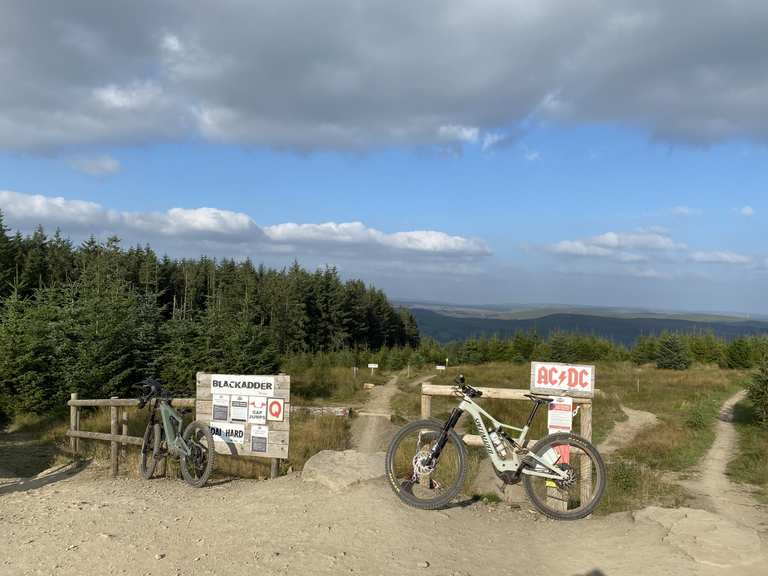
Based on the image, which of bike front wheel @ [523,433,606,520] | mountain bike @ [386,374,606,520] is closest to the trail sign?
mountain bike @ [386,374,606,520]

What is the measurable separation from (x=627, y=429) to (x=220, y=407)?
1759cm

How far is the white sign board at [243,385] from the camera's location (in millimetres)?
8484

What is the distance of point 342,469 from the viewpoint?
7.40m

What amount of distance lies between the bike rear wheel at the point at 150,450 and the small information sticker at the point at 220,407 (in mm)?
884

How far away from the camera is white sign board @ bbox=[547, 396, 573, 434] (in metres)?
6.75

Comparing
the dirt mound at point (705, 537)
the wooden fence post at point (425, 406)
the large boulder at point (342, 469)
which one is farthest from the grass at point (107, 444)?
the dirt mound at point (705, 537)

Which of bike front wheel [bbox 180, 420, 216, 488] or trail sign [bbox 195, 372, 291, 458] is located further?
trail sign [bbox 195, 372, 291, 458]

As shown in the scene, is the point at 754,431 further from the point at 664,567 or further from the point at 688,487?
the point at 664,567

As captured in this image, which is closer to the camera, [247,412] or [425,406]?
[425,406]

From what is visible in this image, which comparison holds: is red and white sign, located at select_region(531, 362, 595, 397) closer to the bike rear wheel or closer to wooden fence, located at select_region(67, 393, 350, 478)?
wooden fence, located at select_region(67, 393, 350, 478)

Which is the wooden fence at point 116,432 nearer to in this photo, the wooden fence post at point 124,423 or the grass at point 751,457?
the wooden fence post at point 124,423

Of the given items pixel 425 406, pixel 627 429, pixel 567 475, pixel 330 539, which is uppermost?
pixel 425 406

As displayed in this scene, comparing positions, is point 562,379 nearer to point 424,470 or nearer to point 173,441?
point 424,470

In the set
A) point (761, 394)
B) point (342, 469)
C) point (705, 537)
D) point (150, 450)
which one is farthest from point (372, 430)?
point (705, 537)
